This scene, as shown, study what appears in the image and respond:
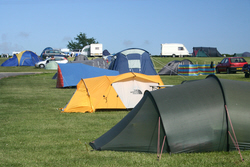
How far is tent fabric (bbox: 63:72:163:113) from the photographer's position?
10664mm

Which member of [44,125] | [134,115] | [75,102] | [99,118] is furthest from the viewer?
[75,102]

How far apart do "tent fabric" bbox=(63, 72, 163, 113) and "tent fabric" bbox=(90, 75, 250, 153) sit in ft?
14.7

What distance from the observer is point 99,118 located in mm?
9555

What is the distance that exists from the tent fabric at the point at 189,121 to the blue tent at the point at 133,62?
16.4 metres

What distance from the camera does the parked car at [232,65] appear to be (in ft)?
92.5

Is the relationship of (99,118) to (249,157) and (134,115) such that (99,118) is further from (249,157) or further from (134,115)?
(249,157)

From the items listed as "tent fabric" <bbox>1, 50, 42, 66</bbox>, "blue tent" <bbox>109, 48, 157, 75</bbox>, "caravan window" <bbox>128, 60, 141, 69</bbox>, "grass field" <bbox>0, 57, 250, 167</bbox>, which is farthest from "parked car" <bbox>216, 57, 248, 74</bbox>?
"tent fabric" <bbox>1, 50, 42, 66</bbox>

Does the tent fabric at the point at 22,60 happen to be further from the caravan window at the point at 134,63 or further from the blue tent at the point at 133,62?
the caravan window at the point at 134,63

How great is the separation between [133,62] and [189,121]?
17168 mm

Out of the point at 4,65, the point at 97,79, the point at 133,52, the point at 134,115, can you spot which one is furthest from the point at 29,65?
the point at 134,115

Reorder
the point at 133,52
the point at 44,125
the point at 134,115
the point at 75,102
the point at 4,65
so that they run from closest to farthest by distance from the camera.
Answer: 1. the point at 134,115
2. the point at 44,125
3. the point at 75,102
4. the point at 133,52
5. the point at 4,65

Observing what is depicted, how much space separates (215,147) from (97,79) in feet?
20.3

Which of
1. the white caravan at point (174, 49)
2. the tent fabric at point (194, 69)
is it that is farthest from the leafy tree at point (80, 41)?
the tent fabric at point (194, 69)

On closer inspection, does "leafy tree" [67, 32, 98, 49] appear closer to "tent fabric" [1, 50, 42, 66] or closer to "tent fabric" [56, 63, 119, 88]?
"tent fabric" [1, 50, 42, 66]
